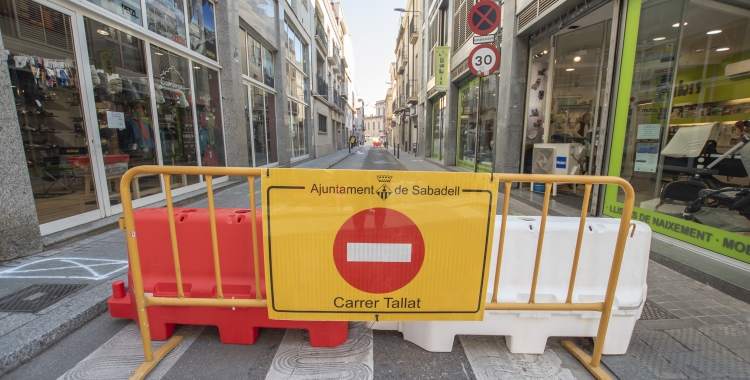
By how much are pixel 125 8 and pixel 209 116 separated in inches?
117

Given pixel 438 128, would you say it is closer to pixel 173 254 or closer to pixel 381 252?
pixel 381 252

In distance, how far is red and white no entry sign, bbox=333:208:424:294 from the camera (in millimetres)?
1963

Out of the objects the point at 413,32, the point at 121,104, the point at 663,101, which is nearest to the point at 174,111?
the point at 121,104

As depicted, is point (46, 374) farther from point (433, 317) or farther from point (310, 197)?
point (433, 317)

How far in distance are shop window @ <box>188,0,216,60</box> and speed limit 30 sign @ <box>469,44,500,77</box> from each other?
→ 22.2 ft

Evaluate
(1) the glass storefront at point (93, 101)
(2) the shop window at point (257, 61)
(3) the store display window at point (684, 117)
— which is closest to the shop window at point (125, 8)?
(1) the glass storefront at point (93, 101)

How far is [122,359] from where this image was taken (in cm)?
207

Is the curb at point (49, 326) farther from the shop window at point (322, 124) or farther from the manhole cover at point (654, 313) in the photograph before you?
the shop window at point (322, 124)

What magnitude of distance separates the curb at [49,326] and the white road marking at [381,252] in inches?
91.2

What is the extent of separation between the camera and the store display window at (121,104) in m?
4.82

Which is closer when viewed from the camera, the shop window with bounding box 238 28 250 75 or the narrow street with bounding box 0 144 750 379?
the narrow street with bounding box 0 144 750 379

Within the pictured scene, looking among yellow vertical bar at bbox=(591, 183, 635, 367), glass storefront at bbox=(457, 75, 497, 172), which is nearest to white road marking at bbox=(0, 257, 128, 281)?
yellow vertical bar at bbox=(591, 183, 635, 367)

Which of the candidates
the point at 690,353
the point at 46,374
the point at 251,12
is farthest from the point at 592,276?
the point at 251,12

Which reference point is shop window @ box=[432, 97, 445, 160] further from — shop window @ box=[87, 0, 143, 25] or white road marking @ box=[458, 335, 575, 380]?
white road marking @ box=[458, 335, 575, 380]
